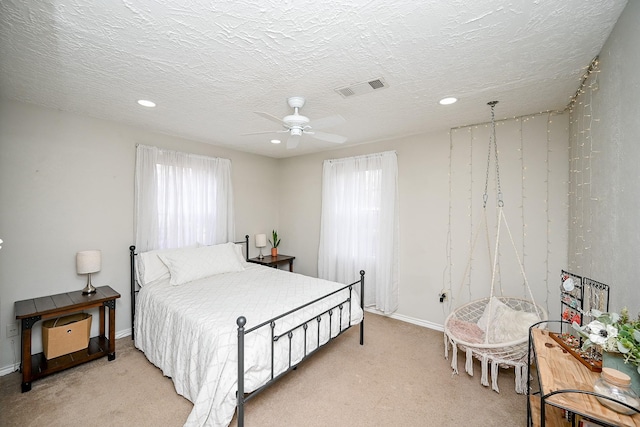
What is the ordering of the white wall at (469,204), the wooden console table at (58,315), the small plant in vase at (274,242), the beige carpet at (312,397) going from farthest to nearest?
the small plant in vase at (274,242), the white wall at (469,204), the wooden console table at (58,315), the beige carpet at (312,397)

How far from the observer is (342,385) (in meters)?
2.48

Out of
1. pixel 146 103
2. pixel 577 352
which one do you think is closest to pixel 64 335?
pixel 146 103

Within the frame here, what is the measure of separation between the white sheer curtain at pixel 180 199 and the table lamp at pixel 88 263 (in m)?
0.57

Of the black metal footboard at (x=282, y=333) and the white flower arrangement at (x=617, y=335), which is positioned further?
the black metal footboard at (x=282, y=333)

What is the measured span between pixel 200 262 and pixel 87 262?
1112mm

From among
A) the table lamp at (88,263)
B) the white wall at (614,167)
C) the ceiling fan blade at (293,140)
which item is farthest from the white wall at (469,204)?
the table lamp at (88,263)

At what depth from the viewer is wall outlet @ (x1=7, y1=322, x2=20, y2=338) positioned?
262 centimetres

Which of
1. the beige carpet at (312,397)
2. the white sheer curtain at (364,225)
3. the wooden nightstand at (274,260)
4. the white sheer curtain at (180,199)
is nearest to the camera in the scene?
the beige carpet at (312,397)

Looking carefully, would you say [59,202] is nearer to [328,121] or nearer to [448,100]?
[328,121]

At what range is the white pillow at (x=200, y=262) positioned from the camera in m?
3.25

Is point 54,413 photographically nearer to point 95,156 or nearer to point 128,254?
point 128,254

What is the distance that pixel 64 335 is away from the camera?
2646 mm

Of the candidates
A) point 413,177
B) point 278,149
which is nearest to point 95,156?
point 278,149

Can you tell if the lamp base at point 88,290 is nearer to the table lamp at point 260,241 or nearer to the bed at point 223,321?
the bed at point 223,321
